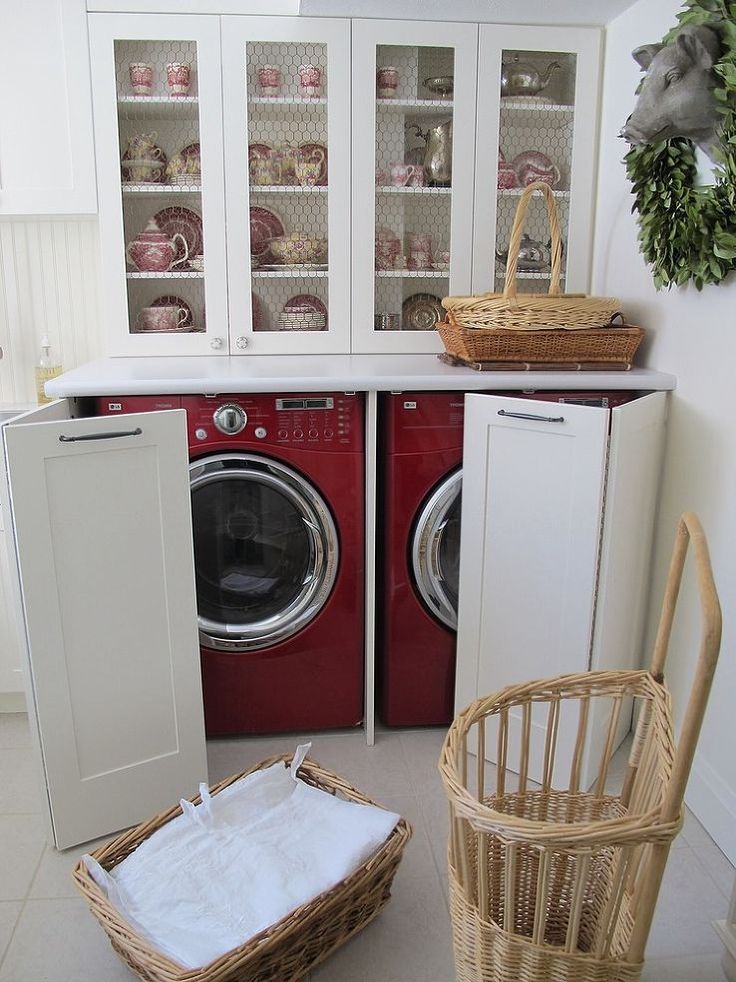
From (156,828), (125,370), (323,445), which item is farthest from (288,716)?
(125,370)

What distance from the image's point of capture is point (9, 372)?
2.69 metres

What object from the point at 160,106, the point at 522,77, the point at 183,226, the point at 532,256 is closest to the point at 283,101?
the point at 160,106

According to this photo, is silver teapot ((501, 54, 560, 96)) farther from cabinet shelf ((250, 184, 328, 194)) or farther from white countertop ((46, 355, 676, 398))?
white countertop ((46, 355, 676, 398))

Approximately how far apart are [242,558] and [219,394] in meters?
0.45

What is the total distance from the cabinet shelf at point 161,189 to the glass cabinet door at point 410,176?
0.47 metres

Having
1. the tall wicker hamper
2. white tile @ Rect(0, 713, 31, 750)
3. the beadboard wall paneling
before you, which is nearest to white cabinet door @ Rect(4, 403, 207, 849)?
white tile @ Rect(0, 713, 31, 750)

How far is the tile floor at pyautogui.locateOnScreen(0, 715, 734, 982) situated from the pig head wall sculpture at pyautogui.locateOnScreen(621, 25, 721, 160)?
154cm

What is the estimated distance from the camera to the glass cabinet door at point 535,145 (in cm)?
Answer: 252

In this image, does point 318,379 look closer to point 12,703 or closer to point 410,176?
point 410,176

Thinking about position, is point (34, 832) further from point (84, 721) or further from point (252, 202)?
point (252, 202)

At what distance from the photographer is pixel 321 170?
254cm

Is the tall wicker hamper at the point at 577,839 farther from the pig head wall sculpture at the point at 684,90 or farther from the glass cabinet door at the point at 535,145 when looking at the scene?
the glass cabinet door at the point at 535,145

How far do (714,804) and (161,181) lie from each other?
2.20m

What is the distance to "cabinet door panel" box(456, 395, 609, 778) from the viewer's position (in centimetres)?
194
